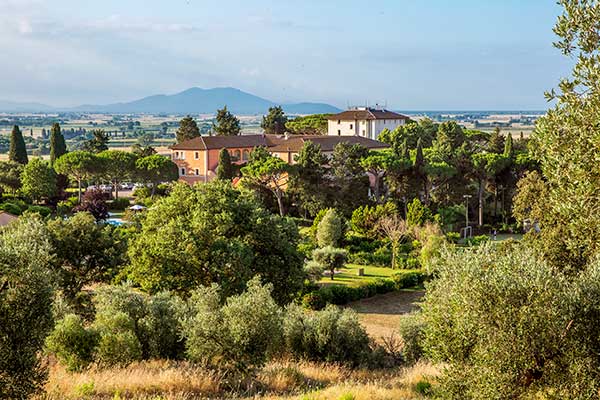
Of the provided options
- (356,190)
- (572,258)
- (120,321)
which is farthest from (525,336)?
(356,190)

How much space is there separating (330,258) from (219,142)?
124 ft

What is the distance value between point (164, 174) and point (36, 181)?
1042cm

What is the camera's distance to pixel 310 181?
42.9 metres

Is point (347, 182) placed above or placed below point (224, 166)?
below

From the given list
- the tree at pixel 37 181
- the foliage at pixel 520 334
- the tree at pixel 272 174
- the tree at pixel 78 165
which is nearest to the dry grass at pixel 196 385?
the foliage at pixel 520 334

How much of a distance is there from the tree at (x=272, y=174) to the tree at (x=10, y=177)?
19.8 metres

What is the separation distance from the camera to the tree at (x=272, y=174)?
4275cm

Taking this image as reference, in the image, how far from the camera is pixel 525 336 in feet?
26.6

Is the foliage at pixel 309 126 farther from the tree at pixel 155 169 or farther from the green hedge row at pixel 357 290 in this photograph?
the green hedge row at pixel 357 290

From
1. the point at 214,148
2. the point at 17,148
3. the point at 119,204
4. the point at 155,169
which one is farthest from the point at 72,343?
the point at 17,148

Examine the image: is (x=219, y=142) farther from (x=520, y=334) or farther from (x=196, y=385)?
(x=520, y=334)

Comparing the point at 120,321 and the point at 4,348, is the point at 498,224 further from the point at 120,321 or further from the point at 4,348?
the point at 4,348

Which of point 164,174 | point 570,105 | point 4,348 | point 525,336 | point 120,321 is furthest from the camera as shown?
point 164,174

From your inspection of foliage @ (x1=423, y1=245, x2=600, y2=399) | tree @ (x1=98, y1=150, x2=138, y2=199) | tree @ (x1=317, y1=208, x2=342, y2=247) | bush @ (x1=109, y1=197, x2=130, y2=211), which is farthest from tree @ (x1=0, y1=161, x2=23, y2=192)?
foliage @ (x1=423, y1=245, x2=600, y2=399)
